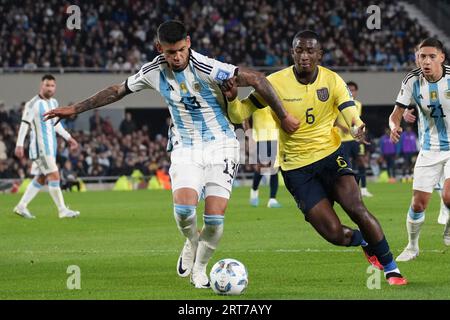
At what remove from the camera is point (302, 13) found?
147 feet

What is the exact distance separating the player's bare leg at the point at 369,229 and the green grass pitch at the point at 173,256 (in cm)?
16

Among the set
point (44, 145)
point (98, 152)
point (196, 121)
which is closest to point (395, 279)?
point (196, 121)

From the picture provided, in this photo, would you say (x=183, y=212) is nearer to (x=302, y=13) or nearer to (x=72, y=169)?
(x=72, y=169)

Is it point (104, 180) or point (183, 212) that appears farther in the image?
point (104, 180)

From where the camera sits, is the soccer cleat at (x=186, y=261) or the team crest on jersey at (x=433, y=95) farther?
the team crest on jersey at (x=433, y=95)

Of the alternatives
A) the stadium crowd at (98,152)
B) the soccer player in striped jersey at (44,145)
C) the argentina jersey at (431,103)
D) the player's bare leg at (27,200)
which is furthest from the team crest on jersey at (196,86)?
the stadium crowd at (98,152)

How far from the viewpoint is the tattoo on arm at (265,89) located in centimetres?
964

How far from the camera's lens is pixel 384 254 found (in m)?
9.85

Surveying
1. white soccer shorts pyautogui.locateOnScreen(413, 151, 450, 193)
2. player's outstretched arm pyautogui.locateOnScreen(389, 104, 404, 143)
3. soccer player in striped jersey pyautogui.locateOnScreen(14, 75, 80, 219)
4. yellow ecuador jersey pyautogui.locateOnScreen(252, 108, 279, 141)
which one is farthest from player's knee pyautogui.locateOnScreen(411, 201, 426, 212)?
soccer player in striped jersey pyautogui.locateOnScreen(14, 75, 80, 219)

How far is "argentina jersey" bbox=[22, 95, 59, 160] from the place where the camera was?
19781mm

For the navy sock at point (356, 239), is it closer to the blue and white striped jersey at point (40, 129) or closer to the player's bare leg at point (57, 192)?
the player's bare leg at point (57, 192)
